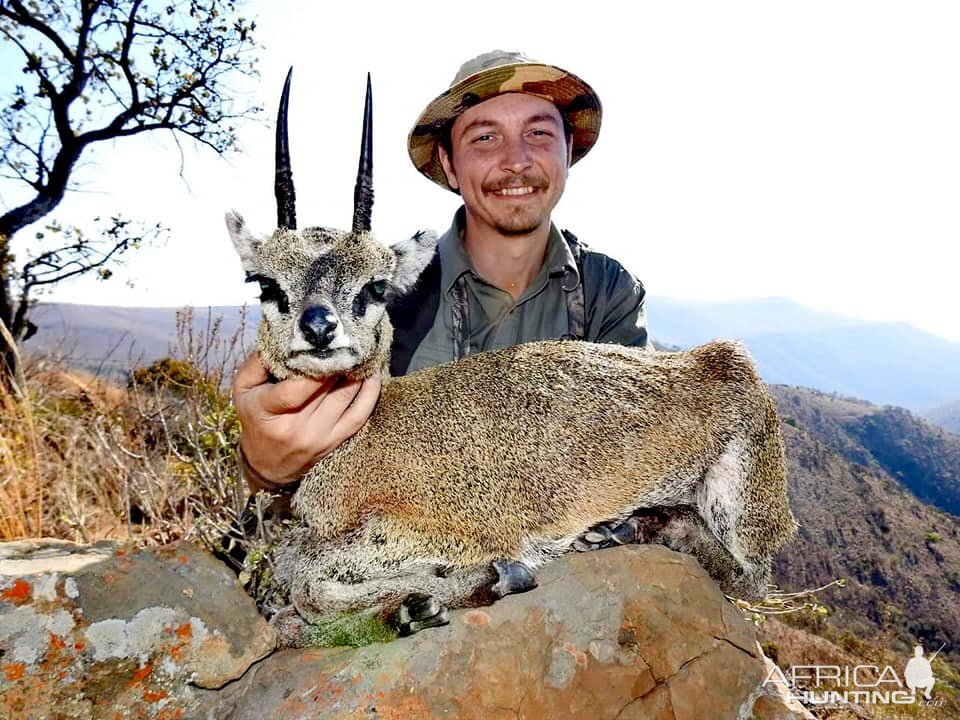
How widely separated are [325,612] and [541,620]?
4.49 ft

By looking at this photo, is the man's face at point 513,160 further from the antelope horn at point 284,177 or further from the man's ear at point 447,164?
the antelope horn at point 284,177

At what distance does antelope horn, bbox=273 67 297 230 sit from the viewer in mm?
3887

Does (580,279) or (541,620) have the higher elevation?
(580,279)

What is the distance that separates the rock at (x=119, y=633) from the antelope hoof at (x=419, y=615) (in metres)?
0.88

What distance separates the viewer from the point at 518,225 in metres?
5.97

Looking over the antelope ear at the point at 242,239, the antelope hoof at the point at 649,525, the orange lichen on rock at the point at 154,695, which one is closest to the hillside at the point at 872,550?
the antelope hoof at the point at 649,525

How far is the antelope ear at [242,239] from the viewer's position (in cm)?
409

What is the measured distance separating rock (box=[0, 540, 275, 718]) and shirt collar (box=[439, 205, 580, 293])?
3481 mm

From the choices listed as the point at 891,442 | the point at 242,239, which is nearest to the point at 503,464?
the point at 242,239

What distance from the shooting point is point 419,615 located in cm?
372

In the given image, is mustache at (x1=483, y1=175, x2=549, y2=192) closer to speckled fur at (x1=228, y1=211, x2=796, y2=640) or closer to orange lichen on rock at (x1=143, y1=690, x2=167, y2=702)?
speckled fur at (x1=228, y1=211, x2=796, y2=640)

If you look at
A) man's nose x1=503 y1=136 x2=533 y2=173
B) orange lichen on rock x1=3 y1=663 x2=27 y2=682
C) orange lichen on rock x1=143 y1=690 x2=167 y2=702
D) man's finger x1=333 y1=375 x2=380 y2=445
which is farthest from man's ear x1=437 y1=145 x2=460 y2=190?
orange lichen on rock x1=3 y1=663 x2=27 y2=682

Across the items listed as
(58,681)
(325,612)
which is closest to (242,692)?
(325,612)

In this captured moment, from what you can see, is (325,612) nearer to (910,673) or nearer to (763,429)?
(763,429)
